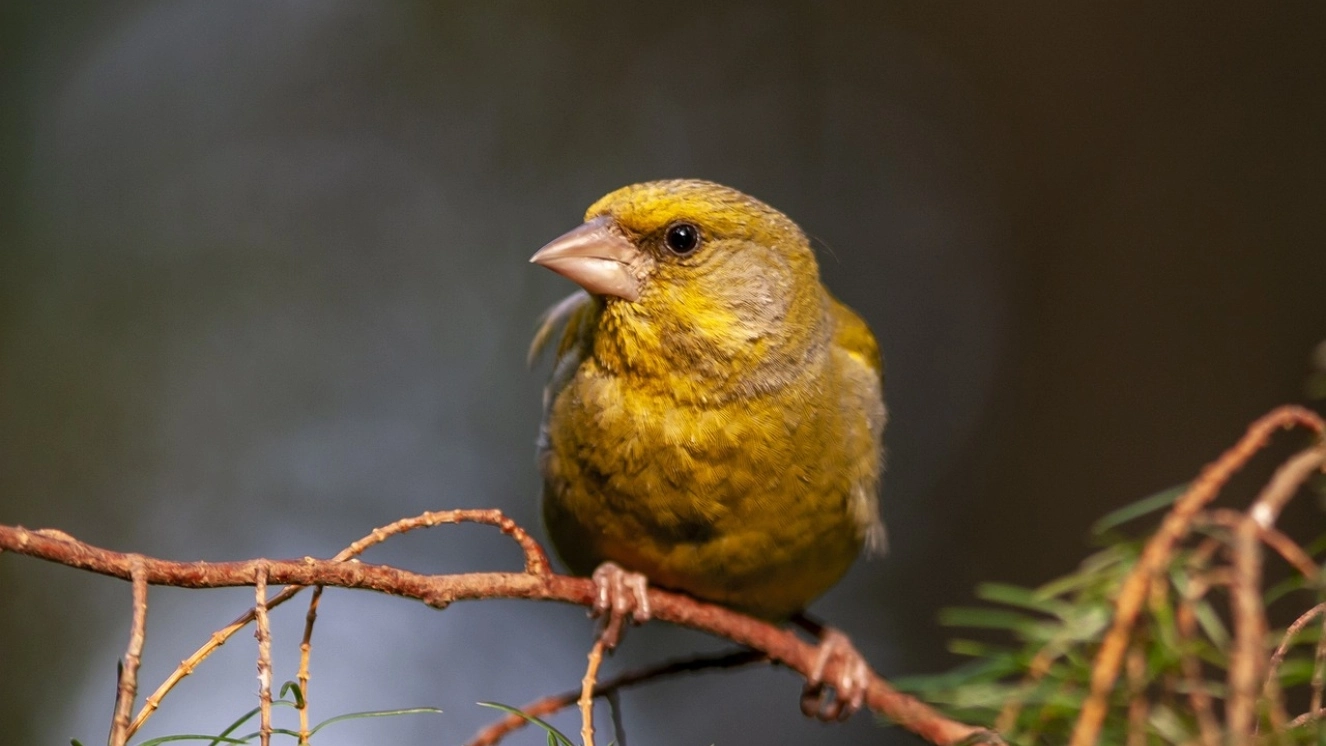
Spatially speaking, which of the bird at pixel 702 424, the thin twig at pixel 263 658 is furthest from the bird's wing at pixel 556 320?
the thin twig at pixel 263 658

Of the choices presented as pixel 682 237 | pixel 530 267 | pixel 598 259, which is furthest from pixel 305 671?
pixel 530 267

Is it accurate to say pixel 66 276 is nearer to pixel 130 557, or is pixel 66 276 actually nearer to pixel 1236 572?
pixel 130 557

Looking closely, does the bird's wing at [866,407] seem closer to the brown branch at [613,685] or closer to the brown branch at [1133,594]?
the brown branch at [613,685]

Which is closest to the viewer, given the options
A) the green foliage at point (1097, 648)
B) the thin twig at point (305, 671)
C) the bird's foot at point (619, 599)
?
the green foliage at point (1097, 648)

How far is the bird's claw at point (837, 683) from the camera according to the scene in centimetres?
316

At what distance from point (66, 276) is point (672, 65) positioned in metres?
4.00

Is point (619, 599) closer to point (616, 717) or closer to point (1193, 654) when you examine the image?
point (616, 717)

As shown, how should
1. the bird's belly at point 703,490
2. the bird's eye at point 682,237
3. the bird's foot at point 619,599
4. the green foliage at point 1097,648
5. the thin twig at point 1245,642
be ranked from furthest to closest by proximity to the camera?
1. the bird's eye at point 682,237
2. the bird's belly at point 703,490
3. the bird's foot at point 619,599
4. the green foliage at point 1097,648
5. the thin twig at point 1245,642

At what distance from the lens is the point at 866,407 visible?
338 centimetres

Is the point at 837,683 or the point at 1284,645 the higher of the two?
the point at 837,683

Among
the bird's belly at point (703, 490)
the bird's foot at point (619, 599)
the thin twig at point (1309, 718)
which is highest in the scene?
the bird's belly at point (703, 490)

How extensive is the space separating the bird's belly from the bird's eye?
0.41m

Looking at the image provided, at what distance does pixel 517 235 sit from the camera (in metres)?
7.54

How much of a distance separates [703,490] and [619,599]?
0.34m
